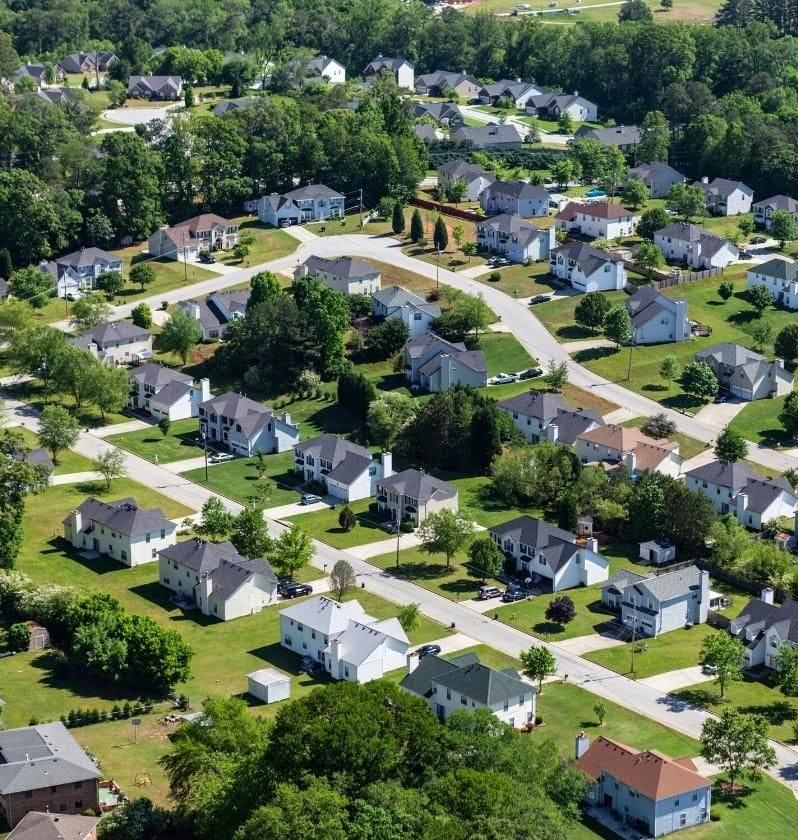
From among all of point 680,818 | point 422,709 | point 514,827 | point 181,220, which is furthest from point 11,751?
point 181,220

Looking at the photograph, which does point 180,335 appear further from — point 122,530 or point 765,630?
point 765,630

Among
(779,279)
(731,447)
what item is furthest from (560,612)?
(779,279)

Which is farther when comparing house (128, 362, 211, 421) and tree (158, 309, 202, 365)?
tree (158, 309, 202, 365)

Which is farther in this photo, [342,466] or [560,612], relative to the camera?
[342,466]

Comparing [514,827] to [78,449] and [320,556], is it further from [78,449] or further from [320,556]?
[78,449]

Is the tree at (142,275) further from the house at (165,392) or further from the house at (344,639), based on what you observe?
the house at (344,639)

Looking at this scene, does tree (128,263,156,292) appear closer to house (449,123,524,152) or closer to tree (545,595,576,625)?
house (449,123,524,152)

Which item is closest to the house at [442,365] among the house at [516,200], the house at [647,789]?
the house at [516,200]

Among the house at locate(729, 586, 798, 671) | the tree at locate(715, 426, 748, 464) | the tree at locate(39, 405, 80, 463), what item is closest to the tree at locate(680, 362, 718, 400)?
the tree at locate(715, 426, 748, 464)
